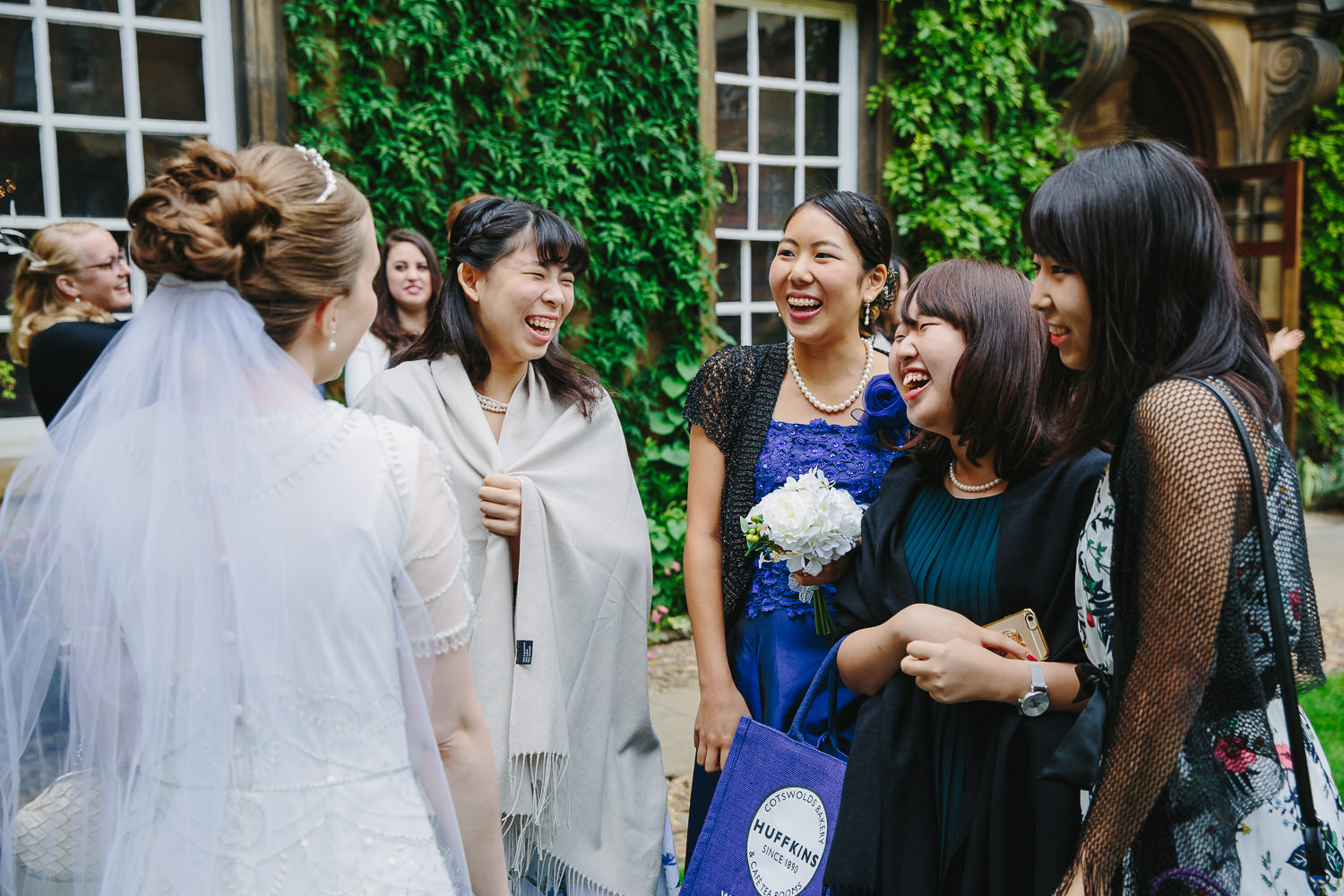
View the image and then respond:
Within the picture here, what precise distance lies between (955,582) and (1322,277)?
335 inches

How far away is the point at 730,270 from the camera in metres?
6.29

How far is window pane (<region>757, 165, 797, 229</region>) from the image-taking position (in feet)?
20.9

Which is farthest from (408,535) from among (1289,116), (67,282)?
(1289,116)

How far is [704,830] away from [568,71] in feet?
13.7

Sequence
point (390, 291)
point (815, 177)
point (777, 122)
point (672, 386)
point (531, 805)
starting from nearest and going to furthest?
point (531, 805) < point (390, 291) < point (672, 386) < point (777, 122) < point (815, 177)

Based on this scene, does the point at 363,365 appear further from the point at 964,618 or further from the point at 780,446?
the point at 964,618

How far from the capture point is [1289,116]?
27.4 ft

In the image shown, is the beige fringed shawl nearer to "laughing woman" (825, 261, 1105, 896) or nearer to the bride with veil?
"laughing woman" (825, 261, 1105, 896)

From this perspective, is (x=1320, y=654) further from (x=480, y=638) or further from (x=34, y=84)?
(x=34, y=84)

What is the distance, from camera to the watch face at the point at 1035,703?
175 centimetres

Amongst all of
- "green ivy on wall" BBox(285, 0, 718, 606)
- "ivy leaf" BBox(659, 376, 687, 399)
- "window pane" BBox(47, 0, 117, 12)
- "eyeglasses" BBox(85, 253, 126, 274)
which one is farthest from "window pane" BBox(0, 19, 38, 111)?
"ivy leaf" BBox(659, 376, 687, 399)

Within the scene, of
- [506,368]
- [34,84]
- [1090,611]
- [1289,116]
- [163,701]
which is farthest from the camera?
[1289,116]

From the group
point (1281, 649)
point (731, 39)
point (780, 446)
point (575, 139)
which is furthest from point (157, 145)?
point (1281, 649)

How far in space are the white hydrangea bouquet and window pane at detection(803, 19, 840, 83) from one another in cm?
488
